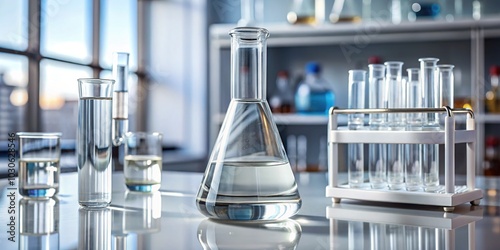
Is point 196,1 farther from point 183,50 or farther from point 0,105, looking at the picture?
point 0,105

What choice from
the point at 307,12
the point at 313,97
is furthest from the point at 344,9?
the point at 313,97

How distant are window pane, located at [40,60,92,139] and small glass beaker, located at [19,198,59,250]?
1.35 metres

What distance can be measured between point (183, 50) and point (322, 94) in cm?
79

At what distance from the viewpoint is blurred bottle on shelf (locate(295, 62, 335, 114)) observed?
2.74m

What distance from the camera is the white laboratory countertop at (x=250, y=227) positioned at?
0.51 m

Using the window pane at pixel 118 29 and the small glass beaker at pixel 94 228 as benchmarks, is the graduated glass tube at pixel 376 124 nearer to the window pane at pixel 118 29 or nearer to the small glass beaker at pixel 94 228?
the small glass beaker at pixel 94 228

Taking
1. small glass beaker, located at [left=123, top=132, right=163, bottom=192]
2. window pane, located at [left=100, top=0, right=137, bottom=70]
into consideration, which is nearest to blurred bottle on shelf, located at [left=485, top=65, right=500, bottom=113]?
window pane, located at [left=100, top=0, right=137, bottom=70]

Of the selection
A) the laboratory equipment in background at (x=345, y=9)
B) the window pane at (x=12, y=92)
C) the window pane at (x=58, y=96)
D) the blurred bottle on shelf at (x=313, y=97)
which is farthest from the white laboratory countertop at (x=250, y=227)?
the laboratory equipment in background at (x=345, y=9)

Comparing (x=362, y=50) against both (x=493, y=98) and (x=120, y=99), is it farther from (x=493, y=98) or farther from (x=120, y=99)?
(x=120, y=99)

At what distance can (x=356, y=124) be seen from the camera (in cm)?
79

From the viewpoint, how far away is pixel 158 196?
87 cm

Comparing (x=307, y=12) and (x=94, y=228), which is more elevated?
(x=307, y=12)

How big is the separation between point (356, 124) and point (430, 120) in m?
0.10

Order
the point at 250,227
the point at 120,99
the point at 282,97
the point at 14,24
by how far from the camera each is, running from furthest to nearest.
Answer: the point at 282,97 < the point at 14,24 < the point at 120,99 < the point at 250,227
